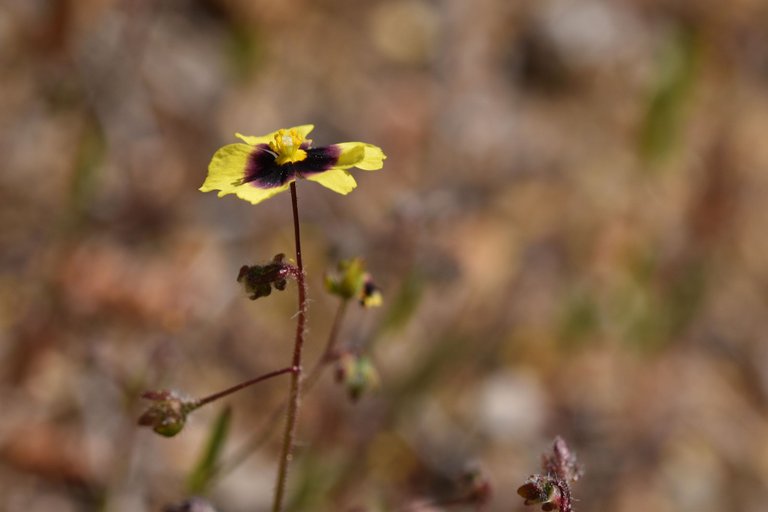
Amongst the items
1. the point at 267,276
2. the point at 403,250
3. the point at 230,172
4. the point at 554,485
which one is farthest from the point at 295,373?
the point at 403,250

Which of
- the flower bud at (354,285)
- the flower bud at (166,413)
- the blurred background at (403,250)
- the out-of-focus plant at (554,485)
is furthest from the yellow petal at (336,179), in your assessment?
the blurred background at (403,250)

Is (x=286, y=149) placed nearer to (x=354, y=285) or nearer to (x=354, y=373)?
(x=354, y=285)

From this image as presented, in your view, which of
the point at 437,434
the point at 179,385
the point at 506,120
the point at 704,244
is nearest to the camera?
the point at 179,385

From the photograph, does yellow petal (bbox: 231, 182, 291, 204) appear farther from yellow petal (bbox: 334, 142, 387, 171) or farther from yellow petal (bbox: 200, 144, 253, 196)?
yellow petal (bbox: 334, 142, 387, 171)

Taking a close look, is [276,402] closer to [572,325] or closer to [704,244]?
[572,325]

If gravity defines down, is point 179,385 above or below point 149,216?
below

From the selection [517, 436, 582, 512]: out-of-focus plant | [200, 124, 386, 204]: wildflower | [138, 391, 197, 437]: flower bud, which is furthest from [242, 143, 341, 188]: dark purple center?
[517, 436, 582, 512]: out-of-focus plant

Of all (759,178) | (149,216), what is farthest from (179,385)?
(759,178)

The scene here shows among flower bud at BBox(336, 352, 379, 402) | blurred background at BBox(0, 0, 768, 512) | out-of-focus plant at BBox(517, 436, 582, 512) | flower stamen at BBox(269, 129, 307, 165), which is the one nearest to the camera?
out-of-focus plant at BBox(517, 436, 582, 512)
